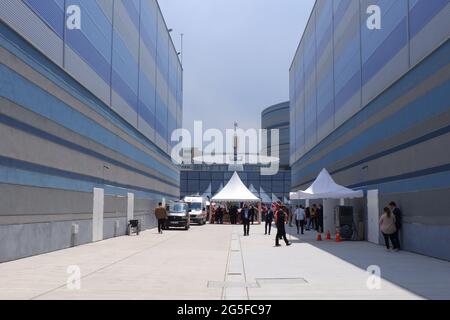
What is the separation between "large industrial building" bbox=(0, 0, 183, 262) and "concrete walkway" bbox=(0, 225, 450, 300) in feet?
Answer: 6.04

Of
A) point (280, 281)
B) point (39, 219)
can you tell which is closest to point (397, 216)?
point (280, 281)

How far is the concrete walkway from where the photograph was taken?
10195 millimetres

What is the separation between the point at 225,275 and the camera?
1324 cm

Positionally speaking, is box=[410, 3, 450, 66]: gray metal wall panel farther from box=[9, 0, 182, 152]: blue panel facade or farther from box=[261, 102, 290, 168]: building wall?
box=[261, 102, 290, 168]: building wall

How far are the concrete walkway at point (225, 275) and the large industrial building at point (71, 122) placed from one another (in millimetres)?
1840

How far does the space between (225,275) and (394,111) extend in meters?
11.8

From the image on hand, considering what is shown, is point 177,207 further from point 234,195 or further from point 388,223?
point 388,223

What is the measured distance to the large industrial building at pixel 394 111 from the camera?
17.2 m

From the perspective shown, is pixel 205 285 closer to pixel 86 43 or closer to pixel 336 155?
pixel 86 43

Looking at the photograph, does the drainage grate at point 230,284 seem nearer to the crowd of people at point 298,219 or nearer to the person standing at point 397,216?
the crowd of people at point 298,219

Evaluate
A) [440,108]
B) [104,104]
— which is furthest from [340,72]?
[440,108]

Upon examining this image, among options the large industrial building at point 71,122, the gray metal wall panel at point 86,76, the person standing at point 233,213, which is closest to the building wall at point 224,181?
the person standing at point 233,213
